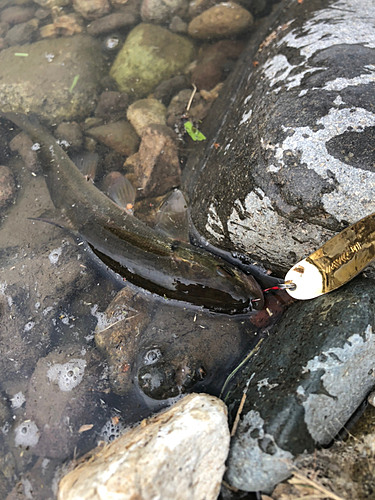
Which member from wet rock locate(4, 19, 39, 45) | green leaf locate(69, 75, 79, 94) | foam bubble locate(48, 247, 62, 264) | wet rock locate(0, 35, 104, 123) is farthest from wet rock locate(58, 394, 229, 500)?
wet rock locate(4, 19, 39, 45)

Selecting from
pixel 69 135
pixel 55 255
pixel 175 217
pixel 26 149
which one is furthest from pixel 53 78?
pixel 175 217

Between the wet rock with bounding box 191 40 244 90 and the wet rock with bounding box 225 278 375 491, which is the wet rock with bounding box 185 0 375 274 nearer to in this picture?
the wet rock with bounding box 225 278 375 491

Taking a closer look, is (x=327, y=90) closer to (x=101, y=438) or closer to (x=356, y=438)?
(x=356, y=438)

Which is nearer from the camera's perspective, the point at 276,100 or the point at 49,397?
the point at 276,100

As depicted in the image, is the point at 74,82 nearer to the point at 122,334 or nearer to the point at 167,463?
the point at 122,334

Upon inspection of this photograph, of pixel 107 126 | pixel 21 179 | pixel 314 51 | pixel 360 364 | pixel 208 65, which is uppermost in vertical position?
pixel 314 51

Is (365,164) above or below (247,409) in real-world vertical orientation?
above

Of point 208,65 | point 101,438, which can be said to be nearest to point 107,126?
point 208,65
